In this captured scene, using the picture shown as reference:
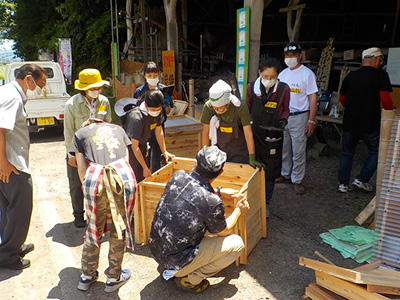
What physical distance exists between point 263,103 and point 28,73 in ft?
8.73

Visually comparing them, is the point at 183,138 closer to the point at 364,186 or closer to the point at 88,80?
the point at 88,80

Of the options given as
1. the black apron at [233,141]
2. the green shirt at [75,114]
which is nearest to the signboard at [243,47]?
the black apron at [233,141]

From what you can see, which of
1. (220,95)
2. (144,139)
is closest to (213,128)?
(220,95)

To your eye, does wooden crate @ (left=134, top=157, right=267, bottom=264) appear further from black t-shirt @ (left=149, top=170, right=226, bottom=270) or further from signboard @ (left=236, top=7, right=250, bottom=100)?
signboard @ (left=236, top=7, right=250, bottom=100)

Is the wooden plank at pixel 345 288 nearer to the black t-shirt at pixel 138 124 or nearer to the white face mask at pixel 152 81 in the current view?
the black t-shirt at pixel 138 124

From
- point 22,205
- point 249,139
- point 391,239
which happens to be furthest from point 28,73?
point 391,239

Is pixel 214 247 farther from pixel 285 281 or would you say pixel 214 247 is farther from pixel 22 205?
pixel 22 205

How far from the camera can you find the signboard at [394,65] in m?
6.96

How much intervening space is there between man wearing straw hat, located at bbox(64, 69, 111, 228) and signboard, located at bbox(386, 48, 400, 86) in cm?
599

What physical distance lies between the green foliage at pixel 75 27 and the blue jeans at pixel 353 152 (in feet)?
48.4

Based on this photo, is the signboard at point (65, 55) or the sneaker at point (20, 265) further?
the signboard at point (65, 55)

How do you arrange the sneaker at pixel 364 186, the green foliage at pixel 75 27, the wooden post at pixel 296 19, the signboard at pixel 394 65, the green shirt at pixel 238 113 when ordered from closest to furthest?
the green shirt at pixel 238 113
the sneaker at pixel 364 186
the signboard at pixel 394 65
the wooden post at pixel 296 19
the green foliage at pixel 75 27

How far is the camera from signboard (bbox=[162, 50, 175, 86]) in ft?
31.2

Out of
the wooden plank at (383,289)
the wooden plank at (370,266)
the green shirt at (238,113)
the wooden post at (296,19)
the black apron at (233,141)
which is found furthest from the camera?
the wooden post at (296,19)
